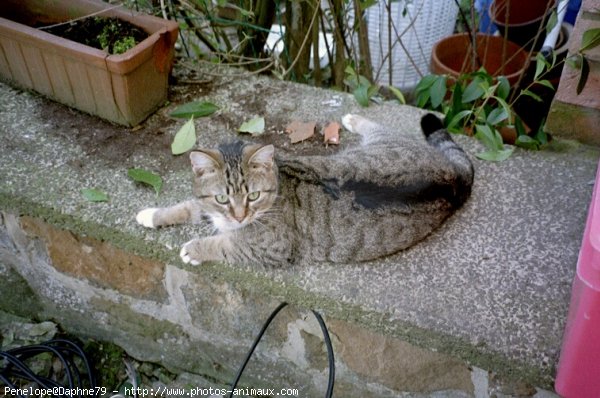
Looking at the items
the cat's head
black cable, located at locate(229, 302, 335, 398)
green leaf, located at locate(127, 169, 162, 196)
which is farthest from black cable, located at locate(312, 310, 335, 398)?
green leaf, located at locate(127, 169, 162, 196)

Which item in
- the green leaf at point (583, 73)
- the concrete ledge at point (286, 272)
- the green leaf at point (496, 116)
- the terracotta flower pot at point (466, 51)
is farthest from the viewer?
the terracotta flower pot at point (466, 51)

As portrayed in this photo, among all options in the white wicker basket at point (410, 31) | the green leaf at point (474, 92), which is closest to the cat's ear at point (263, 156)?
the green leaf at point (474, 92)

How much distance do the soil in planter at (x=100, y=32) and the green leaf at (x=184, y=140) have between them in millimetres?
394

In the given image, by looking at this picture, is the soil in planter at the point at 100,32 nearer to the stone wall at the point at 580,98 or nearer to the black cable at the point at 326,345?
the black cable at the point at 326,345

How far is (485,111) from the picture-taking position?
7.52 ft

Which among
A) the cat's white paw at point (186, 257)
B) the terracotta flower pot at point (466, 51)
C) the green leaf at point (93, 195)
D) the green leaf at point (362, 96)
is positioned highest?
the green leaf at point (362, 96)

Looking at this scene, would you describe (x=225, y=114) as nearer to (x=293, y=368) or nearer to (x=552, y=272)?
(x=293, y=368)

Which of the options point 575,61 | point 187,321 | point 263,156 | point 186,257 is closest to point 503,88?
point 575,61

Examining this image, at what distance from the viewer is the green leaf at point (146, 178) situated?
6.30 ft

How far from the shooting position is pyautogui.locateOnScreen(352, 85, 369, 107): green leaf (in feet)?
7.59

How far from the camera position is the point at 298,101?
2381 millimetres

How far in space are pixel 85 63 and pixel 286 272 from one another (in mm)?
1053

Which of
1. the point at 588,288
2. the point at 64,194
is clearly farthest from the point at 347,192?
the point at 64,194

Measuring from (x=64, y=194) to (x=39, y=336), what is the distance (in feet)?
2.43
